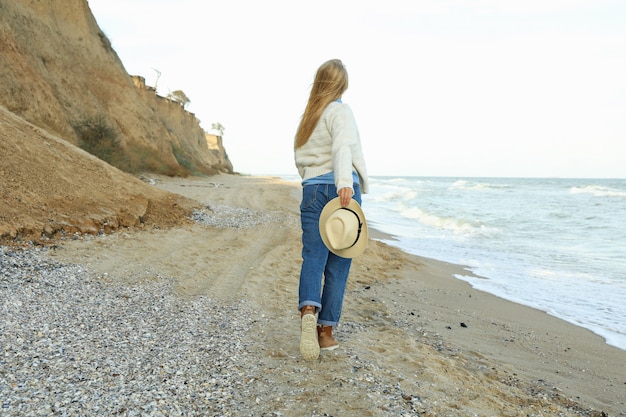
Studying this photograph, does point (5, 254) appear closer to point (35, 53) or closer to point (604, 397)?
point (604, 397)

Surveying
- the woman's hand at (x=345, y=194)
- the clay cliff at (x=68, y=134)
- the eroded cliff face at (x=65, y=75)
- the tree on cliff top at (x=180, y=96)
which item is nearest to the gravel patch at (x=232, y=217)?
the clay cliff at (x=68, y=134)

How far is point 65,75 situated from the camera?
17016 mm

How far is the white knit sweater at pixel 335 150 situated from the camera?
10.1 ft

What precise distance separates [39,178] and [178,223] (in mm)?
2316

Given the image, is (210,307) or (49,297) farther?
(210,307)

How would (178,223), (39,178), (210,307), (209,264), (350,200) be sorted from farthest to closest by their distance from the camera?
(178,223), (39,178), (209,264), (210,307), (350,200)

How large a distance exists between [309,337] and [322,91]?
1.69m

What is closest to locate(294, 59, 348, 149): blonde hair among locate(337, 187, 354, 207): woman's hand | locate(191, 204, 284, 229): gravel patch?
locate(337, 187, 354, 207): woman's hand

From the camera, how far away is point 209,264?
6.07m

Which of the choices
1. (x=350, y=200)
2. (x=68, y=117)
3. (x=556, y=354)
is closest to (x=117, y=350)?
(x=350, y=200)

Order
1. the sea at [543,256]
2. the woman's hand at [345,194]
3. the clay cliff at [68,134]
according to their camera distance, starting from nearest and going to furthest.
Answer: the woman's hand at [345,194], the sea at [543,256], the clay cliff at [68,134]

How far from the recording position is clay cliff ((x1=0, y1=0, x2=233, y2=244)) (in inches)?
259

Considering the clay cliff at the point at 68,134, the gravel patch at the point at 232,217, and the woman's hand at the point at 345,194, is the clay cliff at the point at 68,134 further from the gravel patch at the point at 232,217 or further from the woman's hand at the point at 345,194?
the woman's hand at the point at 345,194

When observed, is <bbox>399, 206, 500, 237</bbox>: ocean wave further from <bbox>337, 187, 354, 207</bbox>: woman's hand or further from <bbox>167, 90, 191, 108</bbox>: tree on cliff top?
<bbox>167, 90, 191, 108</bbox>: tree on cliff top
